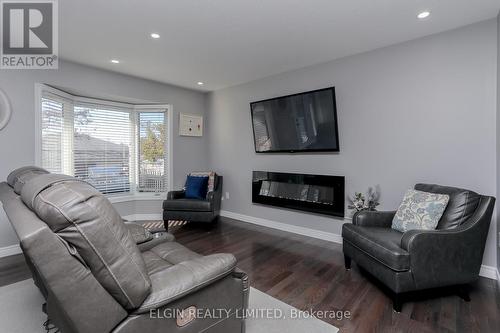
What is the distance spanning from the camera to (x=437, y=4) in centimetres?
219

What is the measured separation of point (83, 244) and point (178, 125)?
4221 mm

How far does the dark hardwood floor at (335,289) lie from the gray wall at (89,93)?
1.30 m

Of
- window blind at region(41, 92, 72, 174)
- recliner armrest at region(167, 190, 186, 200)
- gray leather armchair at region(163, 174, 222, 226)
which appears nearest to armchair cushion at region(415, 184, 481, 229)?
gray leather armchair at region(163, 174, 222, 226)

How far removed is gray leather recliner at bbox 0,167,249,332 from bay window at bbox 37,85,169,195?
9.56 ft

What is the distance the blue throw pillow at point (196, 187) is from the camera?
438 cm

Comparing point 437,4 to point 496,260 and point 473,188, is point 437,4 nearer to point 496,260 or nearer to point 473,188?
point 473,188

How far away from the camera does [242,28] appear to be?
260 cm

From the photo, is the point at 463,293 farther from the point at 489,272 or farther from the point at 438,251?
the point at 489,272

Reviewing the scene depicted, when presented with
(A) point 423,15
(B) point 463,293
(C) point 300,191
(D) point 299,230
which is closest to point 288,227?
(D) point 299,230

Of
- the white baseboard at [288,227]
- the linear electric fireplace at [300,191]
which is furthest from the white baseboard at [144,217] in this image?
the linear electric fireplace at [300,191]

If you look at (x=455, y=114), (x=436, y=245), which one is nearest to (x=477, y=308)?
(x=436, y=245)

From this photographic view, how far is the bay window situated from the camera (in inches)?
141

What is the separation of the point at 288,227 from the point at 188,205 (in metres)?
1.67

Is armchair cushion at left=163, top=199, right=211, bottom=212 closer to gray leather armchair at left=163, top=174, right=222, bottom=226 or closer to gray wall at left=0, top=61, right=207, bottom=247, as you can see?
gray leather armchair at left=163, top=174, right=222, bottom=226
